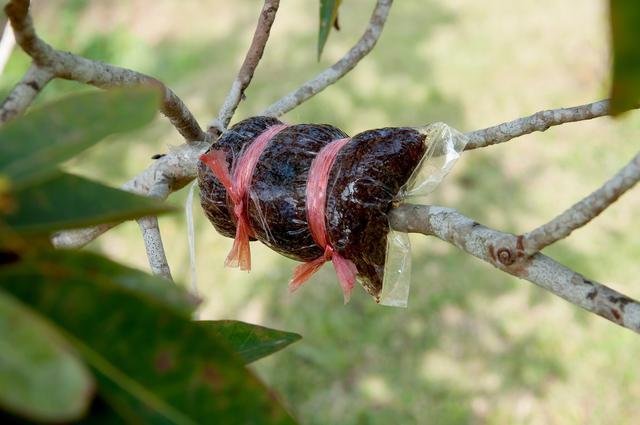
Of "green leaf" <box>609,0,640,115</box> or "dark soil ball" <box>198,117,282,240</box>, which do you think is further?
"dark soil ball" <box>198,117,282,240</box>

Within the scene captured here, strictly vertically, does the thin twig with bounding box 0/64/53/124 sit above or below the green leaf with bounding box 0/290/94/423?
below

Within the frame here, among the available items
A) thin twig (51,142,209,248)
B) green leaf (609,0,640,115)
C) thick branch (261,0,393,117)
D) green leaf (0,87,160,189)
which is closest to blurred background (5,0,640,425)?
thick branch (261,0,393,117)

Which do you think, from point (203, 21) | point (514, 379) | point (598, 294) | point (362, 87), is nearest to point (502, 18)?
point (362, 87)

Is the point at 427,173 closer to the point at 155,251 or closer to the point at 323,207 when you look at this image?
the point at 323,207

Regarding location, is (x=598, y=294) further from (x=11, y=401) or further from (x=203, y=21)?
(x=203, y=21)

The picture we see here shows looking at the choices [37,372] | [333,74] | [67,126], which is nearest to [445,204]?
[333,74]

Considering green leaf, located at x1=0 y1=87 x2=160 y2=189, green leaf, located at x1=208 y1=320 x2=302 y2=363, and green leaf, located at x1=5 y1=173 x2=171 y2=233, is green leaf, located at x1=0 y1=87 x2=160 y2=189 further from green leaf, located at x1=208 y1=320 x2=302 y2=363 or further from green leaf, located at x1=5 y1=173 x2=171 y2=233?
green leaf, located at x1=208 y1=320 x2=302 y2=363

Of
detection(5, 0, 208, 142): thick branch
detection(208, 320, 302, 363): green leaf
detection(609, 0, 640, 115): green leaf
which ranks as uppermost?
detection(609, 0, 640, 115): green leaf
